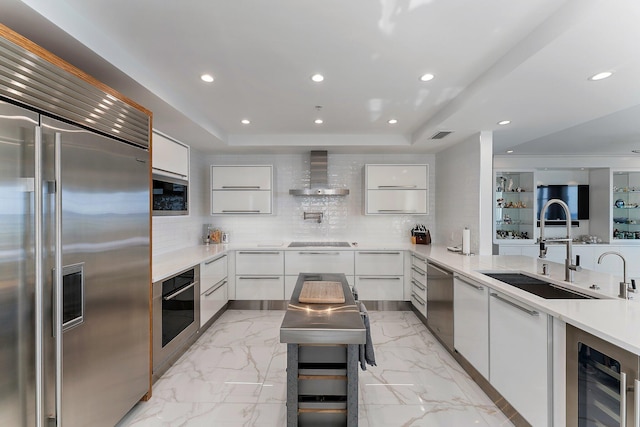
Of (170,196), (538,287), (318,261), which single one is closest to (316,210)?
(318,261)

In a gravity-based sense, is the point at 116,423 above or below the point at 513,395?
below

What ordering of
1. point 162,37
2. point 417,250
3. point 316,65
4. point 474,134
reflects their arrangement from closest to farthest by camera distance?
point 162,37 < point 316,65 < point 474,134 < point 417,250

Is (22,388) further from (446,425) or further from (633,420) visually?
(633,420)

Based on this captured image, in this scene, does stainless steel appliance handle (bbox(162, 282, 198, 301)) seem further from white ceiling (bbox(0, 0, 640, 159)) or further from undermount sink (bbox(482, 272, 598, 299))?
undermount sink (bbox(482, 272, 598, 299))

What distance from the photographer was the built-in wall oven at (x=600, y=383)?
4.07 feet

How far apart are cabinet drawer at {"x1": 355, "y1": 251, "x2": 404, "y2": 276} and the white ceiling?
180 cm

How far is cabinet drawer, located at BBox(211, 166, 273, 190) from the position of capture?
4504 millimetres

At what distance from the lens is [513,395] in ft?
6.46

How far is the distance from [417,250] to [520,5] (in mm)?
2956

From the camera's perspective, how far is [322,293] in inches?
77.6

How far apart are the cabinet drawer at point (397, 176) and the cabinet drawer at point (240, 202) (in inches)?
63.8

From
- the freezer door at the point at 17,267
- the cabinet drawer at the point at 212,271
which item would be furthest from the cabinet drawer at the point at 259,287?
the freezer door at the point at 17,267

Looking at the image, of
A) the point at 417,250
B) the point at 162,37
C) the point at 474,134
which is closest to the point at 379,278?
the point at 417,250

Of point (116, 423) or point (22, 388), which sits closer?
point (22, 388)
